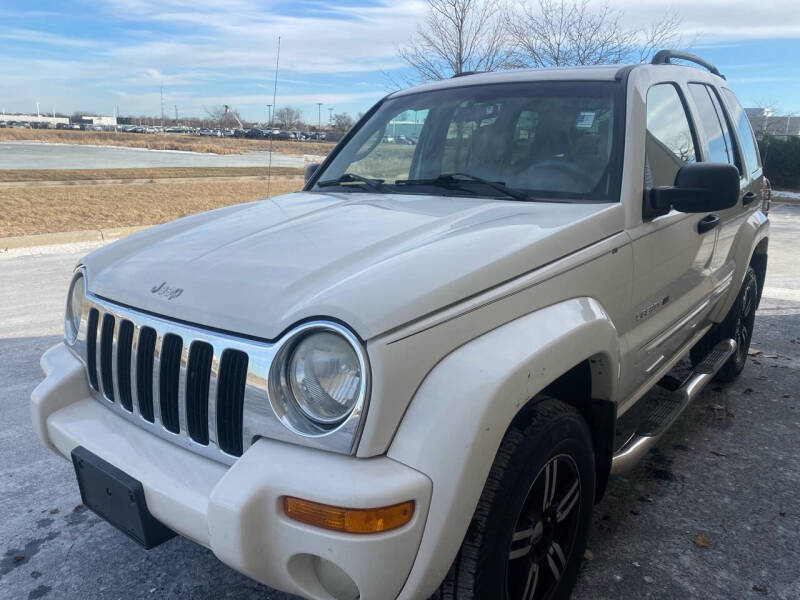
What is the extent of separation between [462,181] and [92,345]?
1.64 metres

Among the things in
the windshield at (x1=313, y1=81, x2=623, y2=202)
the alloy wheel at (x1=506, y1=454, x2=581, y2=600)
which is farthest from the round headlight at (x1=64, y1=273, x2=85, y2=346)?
the alloy wheel at (x1=506, y1=454, x2=581, y2=600)

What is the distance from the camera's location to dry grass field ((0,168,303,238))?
11.8 m

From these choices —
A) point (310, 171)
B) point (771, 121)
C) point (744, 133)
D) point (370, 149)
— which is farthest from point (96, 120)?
point (744, 133)

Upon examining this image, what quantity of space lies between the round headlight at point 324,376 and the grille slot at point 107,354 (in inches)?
34.8

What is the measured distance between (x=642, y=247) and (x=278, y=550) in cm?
182

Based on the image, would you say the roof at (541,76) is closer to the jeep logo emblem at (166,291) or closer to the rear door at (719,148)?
the rear door at (719,148)

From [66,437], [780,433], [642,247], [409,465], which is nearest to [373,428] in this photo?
[409,465]

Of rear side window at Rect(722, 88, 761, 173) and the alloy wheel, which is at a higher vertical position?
rear side window at Rect(722, 88, 761, 173)

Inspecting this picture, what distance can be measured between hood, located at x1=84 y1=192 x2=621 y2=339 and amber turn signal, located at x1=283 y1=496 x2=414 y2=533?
0.42 metres

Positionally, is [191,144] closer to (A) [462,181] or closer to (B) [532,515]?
(A) [462,181]

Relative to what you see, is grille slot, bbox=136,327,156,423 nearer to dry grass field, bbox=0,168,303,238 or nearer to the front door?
the front door

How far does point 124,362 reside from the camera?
2.23 m

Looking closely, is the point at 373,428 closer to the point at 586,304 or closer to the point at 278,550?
the point at 278,550

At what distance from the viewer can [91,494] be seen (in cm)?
215
